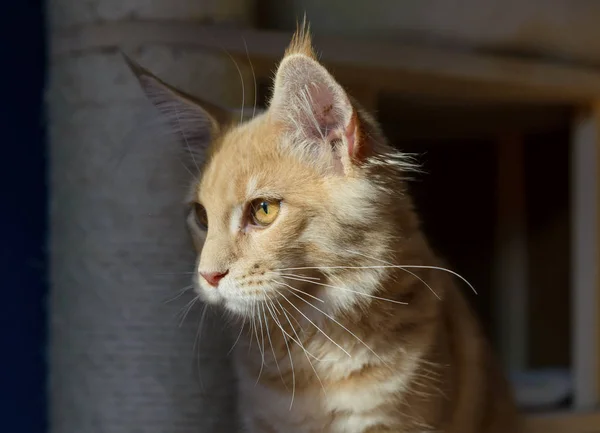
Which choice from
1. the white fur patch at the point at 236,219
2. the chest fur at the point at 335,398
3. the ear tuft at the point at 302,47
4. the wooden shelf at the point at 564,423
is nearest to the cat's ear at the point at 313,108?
the ear tuft at the point at 302,47

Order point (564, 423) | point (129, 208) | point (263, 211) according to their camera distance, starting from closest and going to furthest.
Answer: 1. point (263, 211)
2. point (129, 208)
3. point (564, 423)

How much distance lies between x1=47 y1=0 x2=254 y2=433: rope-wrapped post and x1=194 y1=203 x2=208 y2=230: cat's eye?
0.36ft

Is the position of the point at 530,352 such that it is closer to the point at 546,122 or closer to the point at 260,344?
the point at 546,122

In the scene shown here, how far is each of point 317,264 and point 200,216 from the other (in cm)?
24

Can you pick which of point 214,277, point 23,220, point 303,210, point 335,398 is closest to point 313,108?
point 303,210

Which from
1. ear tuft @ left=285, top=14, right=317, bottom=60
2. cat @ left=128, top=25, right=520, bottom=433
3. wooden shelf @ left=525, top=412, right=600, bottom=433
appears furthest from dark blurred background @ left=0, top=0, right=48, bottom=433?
wooden shelf @ left=525, top=412, right=600, bottom=433

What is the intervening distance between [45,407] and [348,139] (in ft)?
2.79

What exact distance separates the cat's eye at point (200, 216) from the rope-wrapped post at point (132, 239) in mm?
111

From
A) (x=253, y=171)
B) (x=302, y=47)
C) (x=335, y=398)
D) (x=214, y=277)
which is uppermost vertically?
(x=302, y=47)

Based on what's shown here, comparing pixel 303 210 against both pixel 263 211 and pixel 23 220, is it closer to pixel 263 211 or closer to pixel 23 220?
pixel 263 211

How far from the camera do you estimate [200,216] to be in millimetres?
1064

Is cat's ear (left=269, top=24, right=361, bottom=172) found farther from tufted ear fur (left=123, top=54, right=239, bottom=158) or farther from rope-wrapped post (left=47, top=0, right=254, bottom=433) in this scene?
rope-wrapped post (left=47, top=0, right=254, bottom=433)

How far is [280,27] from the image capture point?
1.31m

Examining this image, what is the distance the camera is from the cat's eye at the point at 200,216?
1049mm
